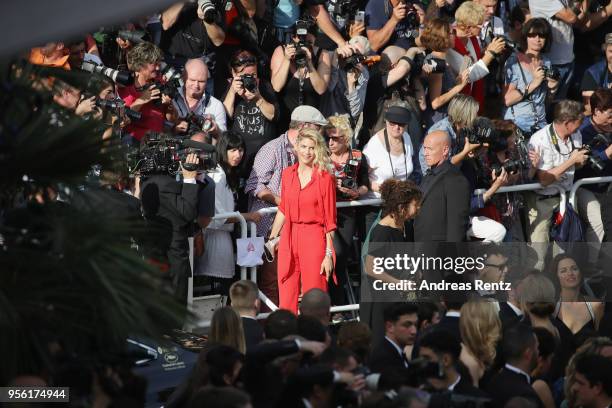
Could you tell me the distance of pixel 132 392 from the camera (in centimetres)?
479

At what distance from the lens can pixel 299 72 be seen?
1077 centimetres

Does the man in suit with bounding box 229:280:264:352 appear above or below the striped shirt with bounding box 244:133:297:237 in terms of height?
below

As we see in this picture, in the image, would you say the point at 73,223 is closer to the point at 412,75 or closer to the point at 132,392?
the point at 132,392

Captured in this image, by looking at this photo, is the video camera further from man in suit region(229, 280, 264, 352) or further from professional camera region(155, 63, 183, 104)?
man in suit region(229, 280, 264, 352)

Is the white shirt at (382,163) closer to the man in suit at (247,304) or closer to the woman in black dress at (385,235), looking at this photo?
the woman in black dress at (385,235)

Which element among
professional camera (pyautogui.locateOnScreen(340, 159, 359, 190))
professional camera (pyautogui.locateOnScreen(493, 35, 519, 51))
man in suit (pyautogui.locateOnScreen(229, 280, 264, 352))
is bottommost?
man in suit (pyautogui.locateOnScreen(229, 280, 264, 352))

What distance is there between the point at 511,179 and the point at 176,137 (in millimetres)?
3366

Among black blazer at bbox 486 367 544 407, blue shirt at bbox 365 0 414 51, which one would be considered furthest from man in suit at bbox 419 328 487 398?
blue shirt at bbox 365 0 414 51

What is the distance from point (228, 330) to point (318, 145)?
2.94m

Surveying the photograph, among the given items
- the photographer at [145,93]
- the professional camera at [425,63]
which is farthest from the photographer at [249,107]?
the professional camera at [425,63]

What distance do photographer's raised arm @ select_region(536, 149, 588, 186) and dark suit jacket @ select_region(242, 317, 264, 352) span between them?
4172 mm

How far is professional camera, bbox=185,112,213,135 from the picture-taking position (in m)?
9.98

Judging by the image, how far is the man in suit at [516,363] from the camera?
21.9 feet

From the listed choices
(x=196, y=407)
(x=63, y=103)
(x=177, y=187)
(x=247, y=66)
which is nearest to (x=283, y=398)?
(x=196, y=407)
